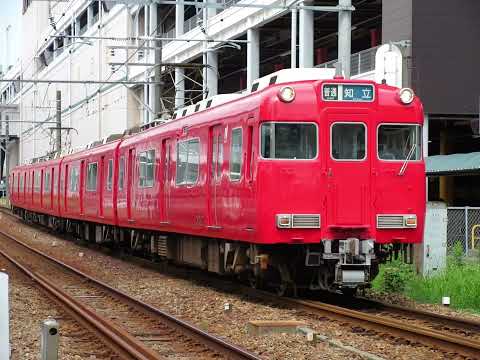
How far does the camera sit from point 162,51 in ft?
153

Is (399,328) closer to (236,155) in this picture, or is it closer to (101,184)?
(236,155)

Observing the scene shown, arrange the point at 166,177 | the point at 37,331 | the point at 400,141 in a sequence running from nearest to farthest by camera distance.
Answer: the point at 37,331, the point at 400,141, the point at 166,177

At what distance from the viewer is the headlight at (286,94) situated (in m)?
12.7

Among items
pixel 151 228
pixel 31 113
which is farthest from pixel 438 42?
pixel 31 113

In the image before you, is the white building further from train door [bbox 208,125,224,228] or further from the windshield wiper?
the windshield wiper

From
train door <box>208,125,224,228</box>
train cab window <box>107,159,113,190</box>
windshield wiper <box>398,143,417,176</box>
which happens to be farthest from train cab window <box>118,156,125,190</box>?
windshield wiper <box>398,143,417,176</box>

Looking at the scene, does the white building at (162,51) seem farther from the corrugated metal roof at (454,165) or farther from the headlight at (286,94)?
the headlight at (286,94)

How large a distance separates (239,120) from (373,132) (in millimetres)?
1959

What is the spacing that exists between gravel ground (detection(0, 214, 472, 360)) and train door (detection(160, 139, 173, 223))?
1.29 metres

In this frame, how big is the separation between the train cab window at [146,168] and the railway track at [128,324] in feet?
7.91

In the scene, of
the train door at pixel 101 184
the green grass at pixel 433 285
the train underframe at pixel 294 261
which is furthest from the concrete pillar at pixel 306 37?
the green grass at pixel 433 285

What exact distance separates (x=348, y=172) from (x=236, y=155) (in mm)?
1771

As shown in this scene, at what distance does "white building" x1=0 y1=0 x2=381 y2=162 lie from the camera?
3109 centimetres

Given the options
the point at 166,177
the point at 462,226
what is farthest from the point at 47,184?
the point at 166,177
